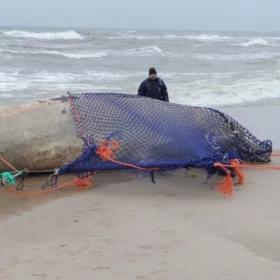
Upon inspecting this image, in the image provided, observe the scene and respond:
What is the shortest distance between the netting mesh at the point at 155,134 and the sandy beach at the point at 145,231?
310mm

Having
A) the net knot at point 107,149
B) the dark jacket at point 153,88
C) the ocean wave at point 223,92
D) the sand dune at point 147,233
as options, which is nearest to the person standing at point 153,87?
the dark jacket at point 153,88

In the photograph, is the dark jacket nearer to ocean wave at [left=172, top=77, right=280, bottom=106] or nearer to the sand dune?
the sand dune

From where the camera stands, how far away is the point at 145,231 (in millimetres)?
4699

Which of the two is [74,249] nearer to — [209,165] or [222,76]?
[209,165]

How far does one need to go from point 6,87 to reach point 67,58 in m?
11.0

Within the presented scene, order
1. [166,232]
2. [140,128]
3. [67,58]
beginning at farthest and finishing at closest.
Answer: [67,58] → [140,128] → [166,232]

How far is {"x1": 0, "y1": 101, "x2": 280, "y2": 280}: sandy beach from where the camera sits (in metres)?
3.96

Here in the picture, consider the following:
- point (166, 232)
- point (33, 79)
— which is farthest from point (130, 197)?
point (33, 79)

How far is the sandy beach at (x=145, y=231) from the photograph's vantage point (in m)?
3.96

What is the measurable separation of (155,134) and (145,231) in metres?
1.79

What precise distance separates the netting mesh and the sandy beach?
1.02 feet

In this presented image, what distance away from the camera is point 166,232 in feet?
15.4

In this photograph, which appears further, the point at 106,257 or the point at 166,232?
the point at 166,232

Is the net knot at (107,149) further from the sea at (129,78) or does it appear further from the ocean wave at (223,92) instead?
the ocean wave at (223,92)
